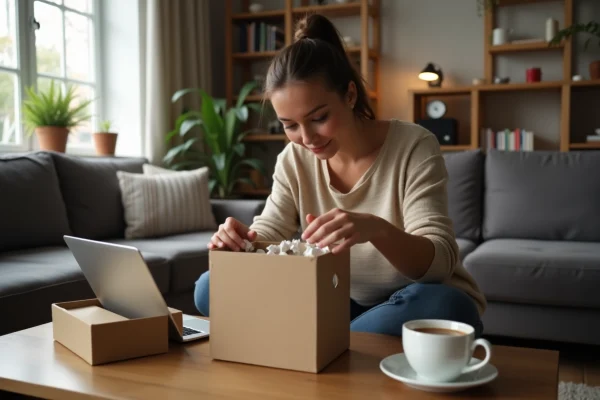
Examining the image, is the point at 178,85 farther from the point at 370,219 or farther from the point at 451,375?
the point at 451,375

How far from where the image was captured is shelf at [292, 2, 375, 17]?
13.7 ft

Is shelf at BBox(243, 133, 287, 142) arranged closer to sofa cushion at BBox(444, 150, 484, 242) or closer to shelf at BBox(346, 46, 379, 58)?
shelf at BBox(346, 46, 379, 58)

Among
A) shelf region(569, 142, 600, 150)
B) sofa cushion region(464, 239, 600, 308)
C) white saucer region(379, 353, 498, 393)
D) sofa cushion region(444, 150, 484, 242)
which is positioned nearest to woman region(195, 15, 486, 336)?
white saucer region(379, 353, 498, 393)

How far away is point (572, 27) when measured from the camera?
3.62m

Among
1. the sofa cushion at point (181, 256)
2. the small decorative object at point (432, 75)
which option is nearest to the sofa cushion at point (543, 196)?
the small decorative object at point (432, 75)

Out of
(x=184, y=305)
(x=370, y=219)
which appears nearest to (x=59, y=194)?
(x=184, y=305)

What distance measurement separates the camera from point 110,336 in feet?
3.22

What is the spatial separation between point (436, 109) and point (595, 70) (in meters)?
0.97

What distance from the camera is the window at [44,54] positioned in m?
3.14

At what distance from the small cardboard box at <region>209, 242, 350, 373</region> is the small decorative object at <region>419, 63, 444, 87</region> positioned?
326 cm

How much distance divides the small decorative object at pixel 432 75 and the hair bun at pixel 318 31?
8.68ft

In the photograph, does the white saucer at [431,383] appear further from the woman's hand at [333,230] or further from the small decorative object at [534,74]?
the small decorative object at [534,74]

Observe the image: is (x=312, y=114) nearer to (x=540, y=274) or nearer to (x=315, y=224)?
(x=315, y=224)

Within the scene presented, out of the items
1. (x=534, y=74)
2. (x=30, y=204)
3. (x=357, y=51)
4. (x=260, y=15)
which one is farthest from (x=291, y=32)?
(x=30, y=204)
